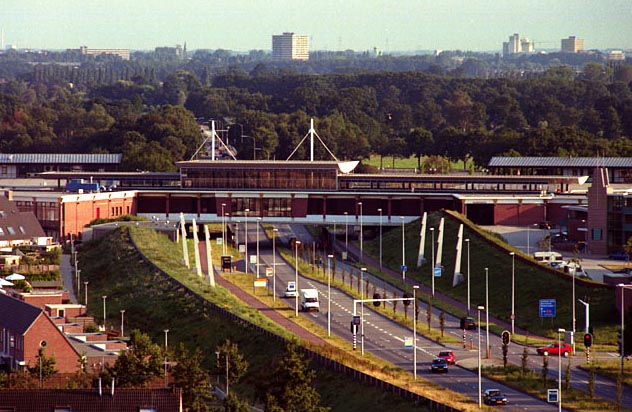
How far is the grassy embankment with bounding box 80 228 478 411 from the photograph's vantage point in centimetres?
6397

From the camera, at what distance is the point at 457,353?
74.2 m

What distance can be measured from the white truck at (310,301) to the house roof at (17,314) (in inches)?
686

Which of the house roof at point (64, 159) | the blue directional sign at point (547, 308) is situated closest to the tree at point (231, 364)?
the blue directional sign at point (547, 308)

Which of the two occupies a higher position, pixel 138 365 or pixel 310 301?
pixel 138 365

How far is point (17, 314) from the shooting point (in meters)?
71.4

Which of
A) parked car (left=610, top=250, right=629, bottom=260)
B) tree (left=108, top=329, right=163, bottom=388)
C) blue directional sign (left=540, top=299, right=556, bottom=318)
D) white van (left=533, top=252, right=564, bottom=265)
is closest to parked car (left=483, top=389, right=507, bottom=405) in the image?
tree (left=108, top=329, right=163, bottom=388)

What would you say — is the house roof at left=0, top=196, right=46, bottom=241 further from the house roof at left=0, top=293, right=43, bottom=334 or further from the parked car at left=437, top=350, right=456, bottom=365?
the parked car at left=437, top=350, right=456, bottom=365

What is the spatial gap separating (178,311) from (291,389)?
2421cm

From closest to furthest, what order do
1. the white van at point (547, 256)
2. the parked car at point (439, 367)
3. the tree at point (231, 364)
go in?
the tree at point (231, 364)
the parked car at point (439, 367)
the white van at point (547, 256)

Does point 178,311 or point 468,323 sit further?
point 178,311

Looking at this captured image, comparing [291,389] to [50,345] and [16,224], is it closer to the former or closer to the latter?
[50,345]

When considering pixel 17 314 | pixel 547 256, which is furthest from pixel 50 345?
pixel 547 256

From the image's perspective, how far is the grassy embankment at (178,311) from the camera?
64.0 metres

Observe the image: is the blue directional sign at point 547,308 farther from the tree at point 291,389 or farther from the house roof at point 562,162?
the house roof at point 562,162
